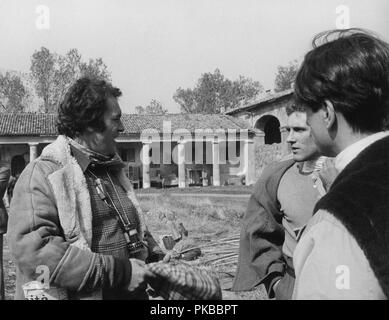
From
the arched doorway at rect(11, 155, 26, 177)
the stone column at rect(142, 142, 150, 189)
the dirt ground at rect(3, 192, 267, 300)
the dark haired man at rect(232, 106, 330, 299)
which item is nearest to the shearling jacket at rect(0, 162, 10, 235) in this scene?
the dirt ground at rect(3, 192, 267, 300)

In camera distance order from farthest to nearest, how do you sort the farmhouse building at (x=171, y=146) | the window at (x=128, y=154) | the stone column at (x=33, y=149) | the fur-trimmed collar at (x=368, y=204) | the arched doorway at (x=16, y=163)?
1. the window at (x=128, y=154)
2. the arched doorway at (x=16, y=163)
3. the farmhouse building at (x=171, y=146)
4. the stone column at (x=33, y=149)
5. the fur-trimmed collar at (x=368, y=204)

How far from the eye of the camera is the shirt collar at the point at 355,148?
3.84ft

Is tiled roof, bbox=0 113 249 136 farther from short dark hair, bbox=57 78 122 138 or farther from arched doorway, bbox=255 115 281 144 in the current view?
short dark hair, bbox=57 78 122 138

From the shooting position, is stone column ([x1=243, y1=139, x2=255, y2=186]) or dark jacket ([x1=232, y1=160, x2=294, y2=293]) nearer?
dark jacket ([x1=232, y1=160, x2=294, y2=293])

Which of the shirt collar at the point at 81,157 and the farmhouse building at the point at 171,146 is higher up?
the shirt collar at the point at 81,157

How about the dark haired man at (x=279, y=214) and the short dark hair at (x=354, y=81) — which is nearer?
the short dark hair at (x=354, y=81)

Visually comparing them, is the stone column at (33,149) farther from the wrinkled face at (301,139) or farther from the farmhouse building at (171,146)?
the wrinkled face at (301,139)

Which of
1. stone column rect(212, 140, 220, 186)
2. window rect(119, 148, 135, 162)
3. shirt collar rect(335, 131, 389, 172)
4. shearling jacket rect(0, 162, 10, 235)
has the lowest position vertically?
stone column rect(212, 140, 220, 186)

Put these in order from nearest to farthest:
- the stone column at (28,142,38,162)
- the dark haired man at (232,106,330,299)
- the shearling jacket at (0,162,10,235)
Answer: the dark haired man at (232,106,330,299), the shearling jacket at (0,162,10,235), the stone column at (28,142,38,162)

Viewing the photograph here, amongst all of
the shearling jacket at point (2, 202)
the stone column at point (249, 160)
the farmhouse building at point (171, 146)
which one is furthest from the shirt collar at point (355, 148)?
the farmhouse building at point (171, 146)

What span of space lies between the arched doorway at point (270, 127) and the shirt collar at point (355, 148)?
2654cm

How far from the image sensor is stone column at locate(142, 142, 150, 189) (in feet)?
88.3
